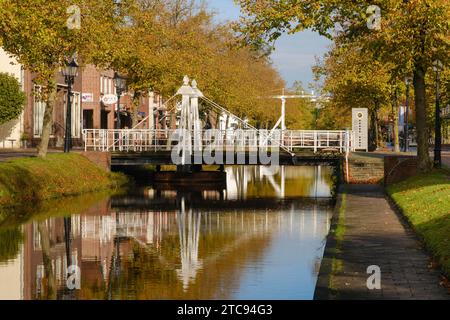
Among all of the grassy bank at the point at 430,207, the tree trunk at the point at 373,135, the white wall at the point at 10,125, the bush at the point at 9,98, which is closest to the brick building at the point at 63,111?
the white wall at the point at 10,125

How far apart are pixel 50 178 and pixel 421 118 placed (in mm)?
14303

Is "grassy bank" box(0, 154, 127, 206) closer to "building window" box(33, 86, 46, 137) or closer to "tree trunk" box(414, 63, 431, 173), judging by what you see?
"tree trunk" box(414, 63, 431, 173)

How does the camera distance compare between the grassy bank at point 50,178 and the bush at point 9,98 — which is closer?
the grassy bank at point 50,178

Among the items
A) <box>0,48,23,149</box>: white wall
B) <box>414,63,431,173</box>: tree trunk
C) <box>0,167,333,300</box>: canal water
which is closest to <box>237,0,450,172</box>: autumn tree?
<box>414,63,431,173</box>: tree trunk

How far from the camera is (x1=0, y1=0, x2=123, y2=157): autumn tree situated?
28.8 m

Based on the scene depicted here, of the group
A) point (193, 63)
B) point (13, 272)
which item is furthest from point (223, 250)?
point (193, 63)

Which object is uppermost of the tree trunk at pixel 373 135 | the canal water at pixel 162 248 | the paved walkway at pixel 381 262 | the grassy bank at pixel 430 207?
the tree trunk at pixel 373 135

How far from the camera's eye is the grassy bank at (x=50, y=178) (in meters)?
34.1

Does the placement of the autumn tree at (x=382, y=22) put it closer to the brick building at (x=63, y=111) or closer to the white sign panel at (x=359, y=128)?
the brick building at (x=63, y=111)

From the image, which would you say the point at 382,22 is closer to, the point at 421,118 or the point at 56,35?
the point at 421,118

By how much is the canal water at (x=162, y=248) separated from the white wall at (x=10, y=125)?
60.9 feet

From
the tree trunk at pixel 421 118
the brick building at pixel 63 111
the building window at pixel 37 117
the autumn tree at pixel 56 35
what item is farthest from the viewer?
the building window at pixel 37 117

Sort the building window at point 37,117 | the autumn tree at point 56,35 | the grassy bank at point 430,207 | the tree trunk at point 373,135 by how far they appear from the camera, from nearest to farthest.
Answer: the grassy bank at point 430,207, the autumn tree at point 56,35, the building window at point 37,117, the tree trunk at point 373,135
